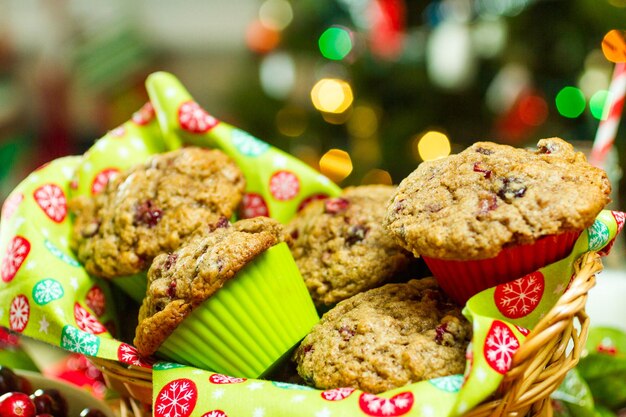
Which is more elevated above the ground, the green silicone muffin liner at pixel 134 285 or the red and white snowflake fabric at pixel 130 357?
the green silicone muffin liner at pixel 134 285

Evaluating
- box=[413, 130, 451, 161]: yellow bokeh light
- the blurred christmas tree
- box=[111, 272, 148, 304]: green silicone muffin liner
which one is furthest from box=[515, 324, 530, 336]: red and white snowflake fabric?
box=[413, 130, 451, 161]: yellow bokeh light

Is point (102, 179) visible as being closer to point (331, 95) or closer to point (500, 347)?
point (500, 347)

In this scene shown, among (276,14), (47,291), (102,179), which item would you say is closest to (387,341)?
(47,291)

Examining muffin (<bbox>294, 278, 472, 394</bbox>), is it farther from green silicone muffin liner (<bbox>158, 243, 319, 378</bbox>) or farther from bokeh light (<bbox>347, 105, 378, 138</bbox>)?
bokeh light (<bbox>347, 105, 378, 138</bbox>)

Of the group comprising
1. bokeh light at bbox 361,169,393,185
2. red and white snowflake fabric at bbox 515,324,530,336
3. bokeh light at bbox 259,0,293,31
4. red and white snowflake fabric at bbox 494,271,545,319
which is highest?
bokeh light at bbox 259,0,293,31

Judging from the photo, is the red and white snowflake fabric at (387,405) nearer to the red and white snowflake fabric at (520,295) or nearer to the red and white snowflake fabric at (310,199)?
the red and white snowflake fabric at (520,295)

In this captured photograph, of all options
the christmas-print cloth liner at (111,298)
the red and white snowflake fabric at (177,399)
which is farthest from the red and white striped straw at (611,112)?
the red and white snowflake fabric at (177,399)
